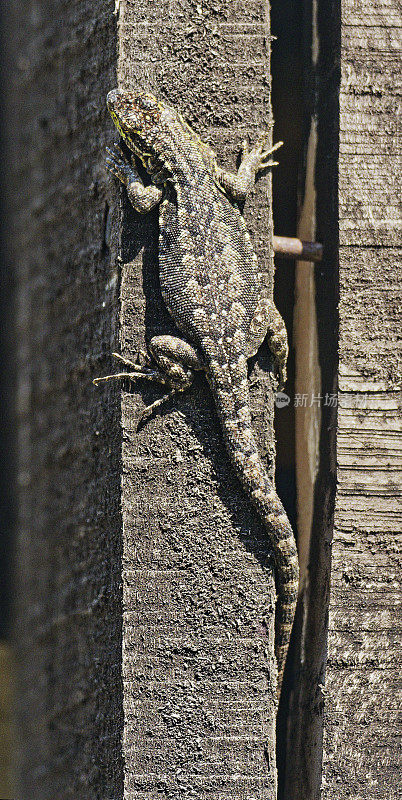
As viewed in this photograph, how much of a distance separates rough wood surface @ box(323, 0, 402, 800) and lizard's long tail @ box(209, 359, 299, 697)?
7.2 inches

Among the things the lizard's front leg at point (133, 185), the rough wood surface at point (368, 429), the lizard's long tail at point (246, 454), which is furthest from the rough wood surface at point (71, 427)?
the rough wood surface at point (368, 429)

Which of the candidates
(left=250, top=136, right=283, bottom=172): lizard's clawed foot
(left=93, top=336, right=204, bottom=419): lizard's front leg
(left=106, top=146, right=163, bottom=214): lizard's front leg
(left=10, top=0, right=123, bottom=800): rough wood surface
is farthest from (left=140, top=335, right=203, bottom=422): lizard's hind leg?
(left=250, top=136, right=283, bottom=172): lizard's clawed foot

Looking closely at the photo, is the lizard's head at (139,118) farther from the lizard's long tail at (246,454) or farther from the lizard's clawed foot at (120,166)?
the lizard's long tail at (246,454)

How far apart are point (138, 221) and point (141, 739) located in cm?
130

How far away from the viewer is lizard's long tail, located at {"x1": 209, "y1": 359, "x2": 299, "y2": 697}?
2.28 m

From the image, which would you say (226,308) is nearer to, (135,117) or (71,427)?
(135,117)

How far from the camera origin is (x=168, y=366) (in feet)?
7.45

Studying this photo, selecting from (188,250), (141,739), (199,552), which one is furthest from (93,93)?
(141,739)

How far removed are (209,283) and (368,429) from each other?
0.58m

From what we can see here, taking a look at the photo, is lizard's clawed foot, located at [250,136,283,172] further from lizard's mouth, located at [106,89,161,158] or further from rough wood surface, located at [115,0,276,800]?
lizard's mouth, located at [106,89,161,158]

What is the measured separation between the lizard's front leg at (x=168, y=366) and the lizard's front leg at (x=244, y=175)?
409 mm

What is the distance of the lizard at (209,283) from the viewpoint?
7.52 feet

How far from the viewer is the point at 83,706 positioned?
8.54 ft

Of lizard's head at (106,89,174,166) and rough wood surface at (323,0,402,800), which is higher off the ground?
lizard's head at (106,89,174,166)
